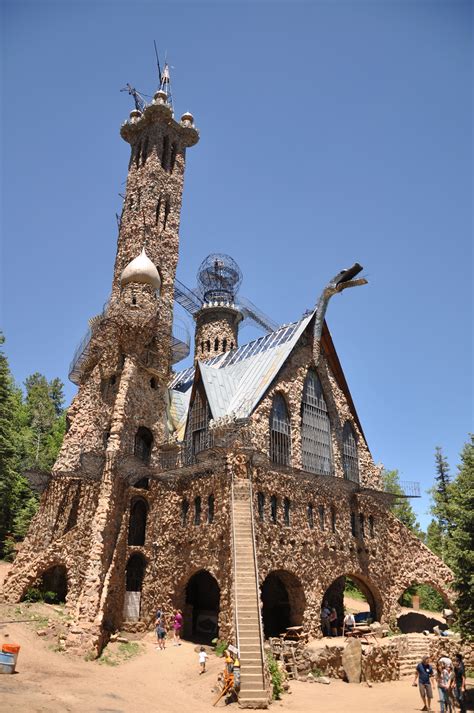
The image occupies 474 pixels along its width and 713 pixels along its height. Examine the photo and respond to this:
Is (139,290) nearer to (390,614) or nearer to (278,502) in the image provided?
(278,502)

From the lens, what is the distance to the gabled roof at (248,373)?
82.0 ft

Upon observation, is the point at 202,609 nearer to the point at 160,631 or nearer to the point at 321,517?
the point at 160,631

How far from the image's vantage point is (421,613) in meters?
28.5

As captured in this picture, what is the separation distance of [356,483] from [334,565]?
3.92 metres

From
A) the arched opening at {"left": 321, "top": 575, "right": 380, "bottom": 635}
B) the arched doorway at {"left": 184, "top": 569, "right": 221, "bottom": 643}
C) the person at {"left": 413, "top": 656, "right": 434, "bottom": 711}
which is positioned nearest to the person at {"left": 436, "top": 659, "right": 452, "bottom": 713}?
the person at {"left": 413, "top": 656, "right": 434, "bottom": 711}

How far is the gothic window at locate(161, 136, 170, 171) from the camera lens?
3253 cm

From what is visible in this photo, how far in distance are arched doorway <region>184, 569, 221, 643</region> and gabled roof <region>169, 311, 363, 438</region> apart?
22.5 ft

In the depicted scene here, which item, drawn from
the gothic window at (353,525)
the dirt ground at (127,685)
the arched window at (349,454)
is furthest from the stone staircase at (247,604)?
the arched window at (349,454)

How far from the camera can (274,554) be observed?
21312mm

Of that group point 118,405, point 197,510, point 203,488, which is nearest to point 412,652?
point 197,510

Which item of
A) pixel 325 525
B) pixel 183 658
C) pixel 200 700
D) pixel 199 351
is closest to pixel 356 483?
pixel 325 525

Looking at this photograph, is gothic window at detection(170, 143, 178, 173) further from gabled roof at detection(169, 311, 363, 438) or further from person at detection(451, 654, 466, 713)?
person at detection(451, 654, 466, 713)

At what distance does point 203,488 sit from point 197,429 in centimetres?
342

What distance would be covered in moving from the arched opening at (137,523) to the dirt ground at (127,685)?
418 cm
